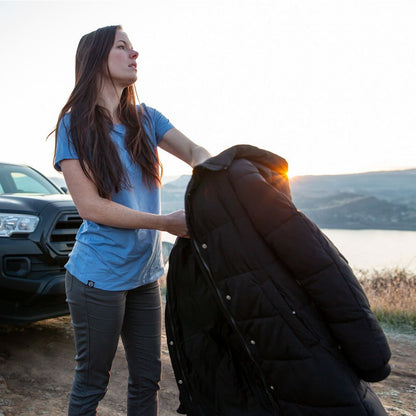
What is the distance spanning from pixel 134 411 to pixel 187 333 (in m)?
0.63

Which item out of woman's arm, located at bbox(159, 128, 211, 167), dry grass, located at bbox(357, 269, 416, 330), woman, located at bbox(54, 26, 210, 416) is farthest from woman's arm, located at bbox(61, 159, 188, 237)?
dry grass, located at bbox(357, 269, 416, 330)

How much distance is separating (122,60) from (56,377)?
271 cm

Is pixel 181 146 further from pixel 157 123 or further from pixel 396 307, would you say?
pixel 396 307

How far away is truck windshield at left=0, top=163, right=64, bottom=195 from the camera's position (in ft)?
14.6

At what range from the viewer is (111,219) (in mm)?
1761

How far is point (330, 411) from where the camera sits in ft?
4.70

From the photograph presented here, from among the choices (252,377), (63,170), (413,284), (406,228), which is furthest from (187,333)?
(406,228)

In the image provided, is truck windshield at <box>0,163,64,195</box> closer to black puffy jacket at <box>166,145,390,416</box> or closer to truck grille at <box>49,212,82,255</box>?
truck grille at <box>49,212,82,255</box>

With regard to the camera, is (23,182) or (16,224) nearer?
(16,224)

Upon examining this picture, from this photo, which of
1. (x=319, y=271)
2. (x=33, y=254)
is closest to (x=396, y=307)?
(x=33, y=254)

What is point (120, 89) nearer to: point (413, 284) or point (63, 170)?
point (63, 170)

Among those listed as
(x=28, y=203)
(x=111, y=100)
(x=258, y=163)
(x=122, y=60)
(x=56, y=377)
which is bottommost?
(x=56, y=377)

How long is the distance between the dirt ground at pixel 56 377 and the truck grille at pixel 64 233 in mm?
1029

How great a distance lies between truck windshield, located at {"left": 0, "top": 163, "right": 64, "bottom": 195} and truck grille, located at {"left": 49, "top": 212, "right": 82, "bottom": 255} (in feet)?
3.14
